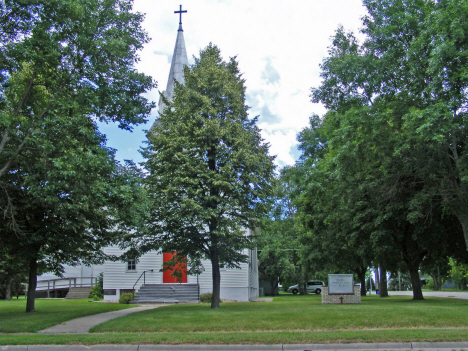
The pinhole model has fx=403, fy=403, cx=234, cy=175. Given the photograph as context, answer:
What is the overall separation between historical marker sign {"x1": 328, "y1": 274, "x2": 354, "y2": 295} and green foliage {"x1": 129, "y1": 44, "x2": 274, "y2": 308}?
6372 millimetres

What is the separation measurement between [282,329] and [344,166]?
930cm

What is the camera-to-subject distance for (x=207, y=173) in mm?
16625

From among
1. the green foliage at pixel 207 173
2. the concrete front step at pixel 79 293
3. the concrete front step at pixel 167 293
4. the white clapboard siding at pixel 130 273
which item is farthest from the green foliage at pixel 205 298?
the concrete front step at pixel 79 293

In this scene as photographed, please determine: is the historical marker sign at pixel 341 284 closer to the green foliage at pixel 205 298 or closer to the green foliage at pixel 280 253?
the green foliage at pixel 205 298

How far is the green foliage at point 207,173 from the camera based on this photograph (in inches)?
655

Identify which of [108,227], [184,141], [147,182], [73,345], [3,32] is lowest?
[73,345]

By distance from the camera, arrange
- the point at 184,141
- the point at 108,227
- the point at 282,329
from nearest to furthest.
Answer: the point at 282,329 → the point at 184,141 → the point at 108,227

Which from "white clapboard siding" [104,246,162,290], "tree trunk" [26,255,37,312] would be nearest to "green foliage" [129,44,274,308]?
"tree trunk" [26,255,37,312]

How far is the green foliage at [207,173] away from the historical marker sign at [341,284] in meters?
6.37

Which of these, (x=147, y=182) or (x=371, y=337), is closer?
(x=371, y=337)

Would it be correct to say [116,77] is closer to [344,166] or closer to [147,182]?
[147,182]

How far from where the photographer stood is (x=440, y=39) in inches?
600

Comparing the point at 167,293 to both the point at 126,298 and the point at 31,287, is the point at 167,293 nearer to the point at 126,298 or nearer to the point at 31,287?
the point at 126,298

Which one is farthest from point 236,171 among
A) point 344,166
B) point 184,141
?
point 344,166
